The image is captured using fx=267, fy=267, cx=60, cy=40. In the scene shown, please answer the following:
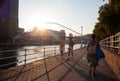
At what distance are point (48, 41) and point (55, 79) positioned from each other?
156 metres

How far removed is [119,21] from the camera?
2378cm

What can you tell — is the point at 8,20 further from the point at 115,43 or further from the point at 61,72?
the point at 61,72

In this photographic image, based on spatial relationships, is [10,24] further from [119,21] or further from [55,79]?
[55,79]

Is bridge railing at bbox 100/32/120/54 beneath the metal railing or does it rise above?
above

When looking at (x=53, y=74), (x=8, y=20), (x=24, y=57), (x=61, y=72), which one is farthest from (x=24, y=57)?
(x=8, y=20)

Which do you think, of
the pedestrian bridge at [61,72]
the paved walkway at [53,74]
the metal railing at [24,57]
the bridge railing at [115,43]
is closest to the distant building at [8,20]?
the metal railing at [24,57]

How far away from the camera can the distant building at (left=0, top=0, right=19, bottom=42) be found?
14538 cm

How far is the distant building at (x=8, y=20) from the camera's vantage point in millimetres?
145375

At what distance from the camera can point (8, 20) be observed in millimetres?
147125

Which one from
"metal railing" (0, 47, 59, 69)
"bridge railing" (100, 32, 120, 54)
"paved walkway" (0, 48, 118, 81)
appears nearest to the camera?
"paved walkway" (0, 48, 118, 81)

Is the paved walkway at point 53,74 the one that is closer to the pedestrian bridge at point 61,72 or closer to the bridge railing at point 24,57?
the pedestrian bridge at point 61,72

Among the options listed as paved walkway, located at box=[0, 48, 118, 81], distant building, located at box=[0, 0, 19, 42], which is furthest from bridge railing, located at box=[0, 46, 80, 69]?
distant building, located at box=[0, 0, 19, 42]

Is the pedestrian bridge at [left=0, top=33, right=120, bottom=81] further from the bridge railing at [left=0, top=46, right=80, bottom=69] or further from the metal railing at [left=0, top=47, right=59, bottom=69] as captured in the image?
the bridge railing at [left=0, top=46, right=80, bottom=69]

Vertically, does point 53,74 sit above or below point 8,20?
below
